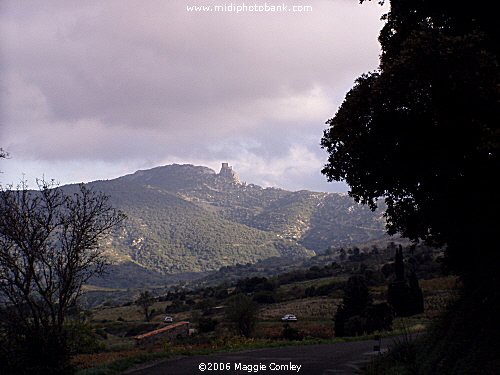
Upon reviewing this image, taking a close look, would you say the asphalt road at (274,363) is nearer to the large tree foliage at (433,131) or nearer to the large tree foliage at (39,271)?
the large tree foliage at (39,271)

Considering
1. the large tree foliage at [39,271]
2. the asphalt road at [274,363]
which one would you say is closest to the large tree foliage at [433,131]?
the asphalt road at [274,363]

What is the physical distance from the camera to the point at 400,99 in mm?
11719

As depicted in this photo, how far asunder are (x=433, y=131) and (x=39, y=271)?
44.8 ft

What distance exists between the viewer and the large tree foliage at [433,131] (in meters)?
10.9


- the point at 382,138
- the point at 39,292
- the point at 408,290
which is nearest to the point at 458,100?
the point at 382,138

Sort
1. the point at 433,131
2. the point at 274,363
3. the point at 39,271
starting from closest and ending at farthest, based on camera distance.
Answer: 1. the point at 433,131
2. the point at 39,271
3. the point at 274,363

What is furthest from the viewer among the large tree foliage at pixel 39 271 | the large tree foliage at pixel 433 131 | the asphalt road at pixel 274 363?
the asphalt road at pixel 274 363

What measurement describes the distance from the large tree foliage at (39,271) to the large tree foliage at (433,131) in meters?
9.50

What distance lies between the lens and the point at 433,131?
12070 millimetres

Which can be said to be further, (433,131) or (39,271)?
(39,271)

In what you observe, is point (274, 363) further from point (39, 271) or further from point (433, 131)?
point (433, 131)

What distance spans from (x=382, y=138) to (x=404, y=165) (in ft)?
2.76

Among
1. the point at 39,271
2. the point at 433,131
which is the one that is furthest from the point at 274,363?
the point at 433,131

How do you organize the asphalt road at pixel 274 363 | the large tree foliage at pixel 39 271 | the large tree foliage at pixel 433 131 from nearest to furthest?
the large tree foliage at pixel 433 131 < the large tree foliage at pixel 39 271 < the asphalt road at pixel 274 363
